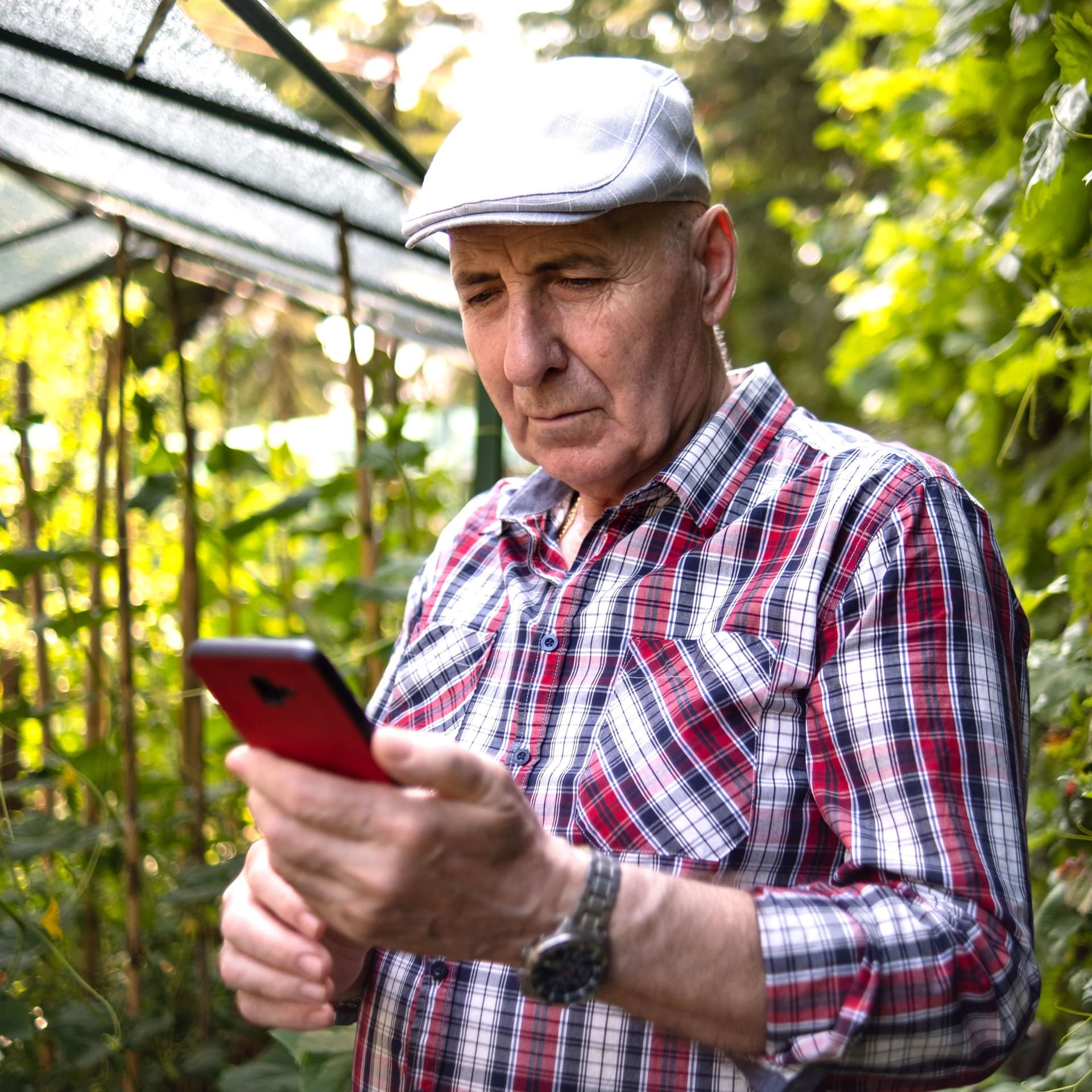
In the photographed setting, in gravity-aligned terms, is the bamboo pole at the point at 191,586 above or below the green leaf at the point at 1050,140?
below

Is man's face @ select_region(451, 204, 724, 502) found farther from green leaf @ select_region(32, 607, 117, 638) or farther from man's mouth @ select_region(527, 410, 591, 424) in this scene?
green leaf @ select_region(32, 607, 117, 638)

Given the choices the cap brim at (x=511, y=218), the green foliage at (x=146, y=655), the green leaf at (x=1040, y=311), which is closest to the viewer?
the cap brim at (x=511, y=218)

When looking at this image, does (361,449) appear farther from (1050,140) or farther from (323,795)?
(323,795)

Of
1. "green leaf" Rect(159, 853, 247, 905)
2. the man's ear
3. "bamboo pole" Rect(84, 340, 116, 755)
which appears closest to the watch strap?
the man's ear

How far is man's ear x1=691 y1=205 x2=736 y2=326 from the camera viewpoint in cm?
152

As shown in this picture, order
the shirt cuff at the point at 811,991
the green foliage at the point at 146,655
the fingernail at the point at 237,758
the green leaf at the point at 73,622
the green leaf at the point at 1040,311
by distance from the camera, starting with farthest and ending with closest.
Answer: the green leaf at the point at 73,622 < the green foliage at the point at 146,655 < the green leaf at the point at 1040,311 < the shirt cuff at the point at 811,991 < the fingernail at the point at 237,758

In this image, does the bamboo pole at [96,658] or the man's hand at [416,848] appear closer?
the man's hand at [416,848]

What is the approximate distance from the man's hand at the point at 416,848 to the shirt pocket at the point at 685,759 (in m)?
0.33

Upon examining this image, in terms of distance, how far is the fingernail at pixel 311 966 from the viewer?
102 cm

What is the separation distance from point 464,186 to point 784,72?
24.8ft

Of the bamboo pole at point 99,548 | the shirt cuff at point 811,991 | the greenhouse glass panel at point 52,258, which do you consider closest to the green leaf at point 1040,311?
the shirt cuff at point 811,991

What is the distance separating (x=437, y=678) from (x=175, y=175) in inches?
50.8

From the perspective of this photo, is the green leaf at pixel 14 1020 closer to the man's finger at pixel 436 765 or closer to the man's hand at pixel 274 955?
the man's hand at pixel 274 955

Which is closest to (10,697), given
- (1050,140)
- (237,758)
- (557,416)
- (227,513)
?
(227,513)
